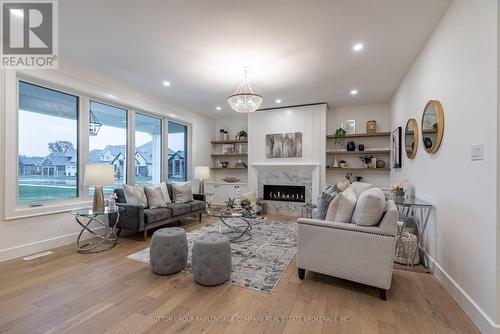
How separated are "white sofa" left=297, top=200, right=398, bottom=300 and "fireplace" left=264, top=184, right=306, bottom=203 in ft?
11.6

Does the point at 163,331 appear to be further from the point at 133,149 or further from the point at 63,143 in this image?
the point at 133,149

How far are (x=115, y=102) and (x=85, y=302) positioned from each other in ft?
11.5

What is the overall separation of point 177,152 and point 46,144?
295 cm

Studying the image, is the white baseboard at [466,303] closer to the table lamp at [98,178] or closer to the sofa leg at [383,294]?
the sofa leg at [383,294]

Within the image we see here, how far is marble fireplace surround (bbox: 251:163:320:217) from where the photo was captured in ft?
18.7

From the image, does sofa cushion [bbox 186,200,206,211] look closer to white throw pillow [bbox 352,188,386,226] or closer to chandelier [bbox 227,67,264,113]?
chandelier [bbox 227,67,264,113]

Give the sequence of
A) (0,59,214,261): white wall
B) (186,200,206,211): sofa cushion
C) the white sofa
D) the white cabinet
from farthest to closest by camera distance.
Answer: the white cabinet
(186,200,206,211): sofa cushion
(0,59,214,261): white wall
the white sofa

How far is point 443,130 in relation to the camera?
242 cm

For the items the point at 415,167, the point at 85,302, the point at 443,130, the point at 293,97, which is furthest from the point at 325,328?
the point at 293,97

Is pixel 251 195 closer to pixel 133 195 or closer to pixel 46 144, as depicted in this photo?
pixel 133 195

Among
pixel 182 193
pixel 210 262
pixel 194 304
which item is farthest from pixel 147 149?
pixel 194 304

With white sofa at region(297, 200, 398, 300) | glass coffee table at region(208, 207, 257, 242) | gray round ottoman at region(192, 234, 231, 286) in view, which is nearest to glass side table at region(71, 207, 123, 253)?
glass coffee table at region(208, 207, 257, 242)

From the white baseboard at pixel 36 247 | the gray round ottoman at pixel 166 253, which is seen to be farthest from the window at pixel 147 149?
→ the gray round ottoman at pixel 166 253

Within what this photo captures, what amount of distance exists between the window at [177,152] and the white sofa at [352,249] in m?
4.40
